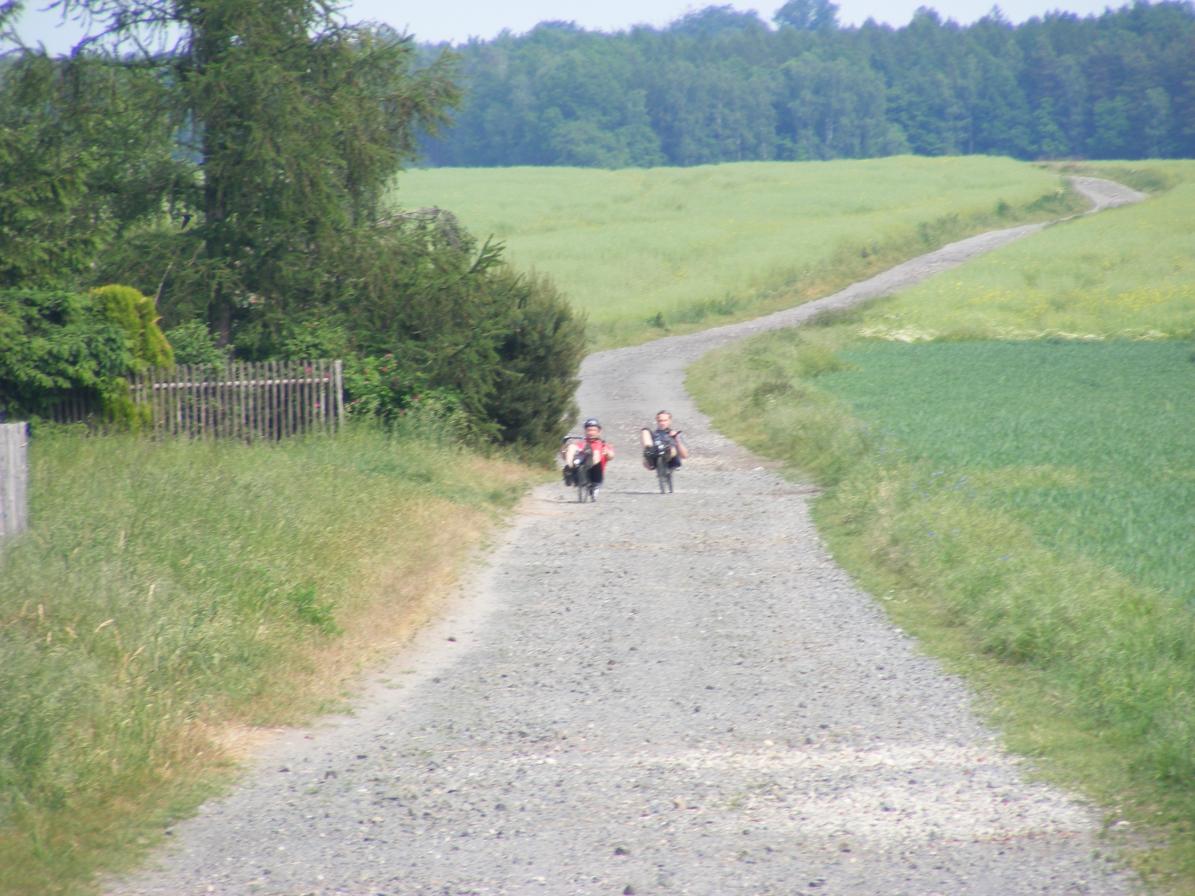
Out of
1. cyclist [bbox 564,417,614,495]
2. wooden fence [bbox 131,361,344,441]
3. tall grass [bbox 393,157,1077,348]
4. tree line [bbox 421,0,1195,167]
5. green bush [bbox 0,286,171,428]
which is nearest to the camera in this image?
green bush [bbox 0,286,171,428]

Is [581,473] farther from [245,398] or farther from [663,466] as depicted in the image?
[245,398]

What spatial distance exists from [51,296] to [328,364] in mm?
3845

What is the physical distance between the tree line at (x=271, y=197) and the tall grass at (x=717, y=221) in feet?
81.0

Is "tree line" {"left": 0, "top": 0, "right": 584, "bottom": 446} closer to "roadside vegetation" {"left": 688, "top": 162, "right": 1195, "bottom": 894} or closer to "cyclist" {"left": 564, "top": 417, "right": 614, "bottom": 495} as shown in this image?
"cyclist" {"left": 564, "top": 417, "right": 614, "bottom": 495}

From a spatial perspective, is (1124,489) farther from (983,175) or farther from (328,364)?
(983,175)

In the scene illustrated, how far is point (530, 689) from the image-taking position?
29.0 ft

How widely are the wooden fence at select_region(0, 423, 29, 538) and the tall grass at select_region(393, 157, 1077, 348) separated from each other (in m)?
35.8

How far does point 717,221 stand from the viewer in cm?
7944

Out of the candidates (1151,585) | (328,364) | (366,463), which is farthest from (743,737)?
(328,364)

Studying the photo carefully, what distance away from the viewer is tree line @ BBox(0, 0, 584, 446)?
18.8 m

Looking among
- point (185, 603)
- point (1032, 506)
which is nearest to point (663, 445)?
point (1032, 506)

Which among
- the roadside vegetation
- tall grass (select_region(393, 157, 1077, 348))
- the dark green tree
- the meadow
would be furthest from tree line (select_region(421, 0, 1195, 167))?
the meadow

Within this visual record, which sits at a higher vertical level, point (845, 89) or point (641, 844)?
point (845, 89)

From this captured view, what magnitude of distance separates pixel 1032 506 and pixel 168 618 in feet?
34.0
